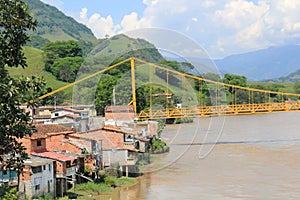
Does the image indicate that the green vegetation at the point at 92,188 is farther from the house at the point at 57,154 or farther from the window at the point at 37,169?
the window at the point at 37,169

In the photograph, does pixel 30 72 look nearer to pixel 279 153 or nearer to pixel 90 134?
pixel 279 153

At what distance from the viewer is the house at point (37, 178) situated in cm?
591

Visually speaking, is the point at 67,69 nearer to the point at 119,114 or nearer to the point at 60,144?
the point at 119,114

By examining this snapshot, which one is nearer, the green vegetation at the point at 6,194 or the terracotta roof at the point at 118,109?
the green vegetation at the point at 6,194

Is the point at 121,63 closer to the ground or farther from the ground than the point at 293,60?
closer to the ground

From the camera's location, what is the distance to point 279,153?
38.6ft

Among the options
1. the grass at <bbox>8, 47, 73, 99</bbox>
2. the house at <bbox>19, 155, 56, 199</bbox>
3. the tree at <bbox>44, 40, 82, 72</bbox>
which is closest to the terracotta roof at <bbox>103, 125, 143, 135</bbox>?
the house at <bbox>19, 155, 56, 199</bbox>

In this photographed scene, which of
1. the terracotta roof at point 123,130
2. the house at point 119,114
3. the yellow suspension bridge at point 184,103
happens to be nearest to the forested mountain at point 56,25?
the yellow suspension bridge at point 184,103

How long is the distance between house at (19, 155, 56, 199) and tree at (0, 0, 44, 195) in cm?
360

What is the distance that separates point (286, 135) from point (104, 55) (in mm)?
10502

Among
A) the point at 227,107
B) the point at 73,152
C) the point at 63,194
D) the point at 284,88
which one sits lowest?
the point at 63,194

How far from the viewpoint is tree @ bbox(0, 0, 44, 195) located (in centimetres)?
212

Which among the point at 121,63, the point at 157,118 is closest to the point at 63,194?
the point at 121,63

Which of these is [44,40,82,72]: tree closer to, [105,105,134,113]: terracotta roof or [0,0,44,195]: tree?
[105,105,134,113]: terracotta roof
